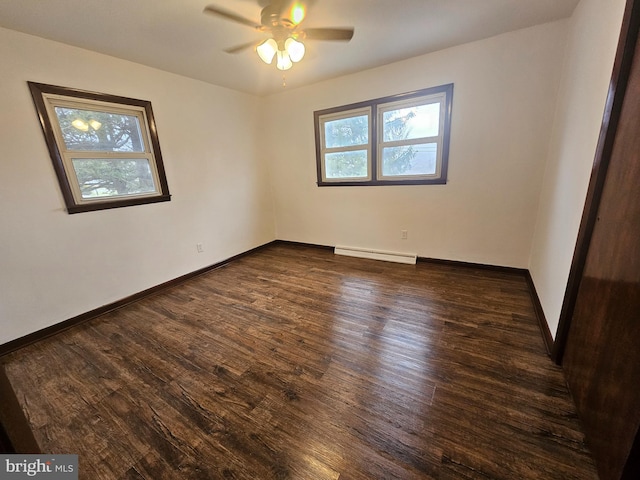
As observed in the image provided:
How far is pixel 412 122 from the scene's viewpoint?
A: 3074mm

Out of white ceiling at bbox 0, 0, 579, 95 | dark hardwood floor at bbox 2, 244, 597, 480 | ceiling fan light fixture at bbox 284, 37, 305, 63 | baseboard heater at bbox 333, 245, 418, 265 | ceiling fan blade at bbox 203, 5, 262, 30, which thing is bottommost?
dark hardwood floor at bbox 2, 244, 597, 480

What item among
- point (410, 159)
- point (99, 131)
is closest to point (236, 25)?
point (99, 131)

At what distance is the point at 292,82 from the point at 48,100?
257cm

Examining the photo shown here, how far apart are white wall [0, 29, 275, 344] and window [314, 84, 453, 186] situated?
4.39 ft

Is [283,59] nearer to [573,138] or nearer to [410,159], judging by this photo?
[410,159]

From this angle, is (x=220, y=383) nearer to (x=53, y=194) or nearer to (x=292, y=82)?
(x=53, y=194)

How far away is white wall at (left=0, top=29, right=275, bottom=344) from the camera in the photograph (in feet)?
6.71

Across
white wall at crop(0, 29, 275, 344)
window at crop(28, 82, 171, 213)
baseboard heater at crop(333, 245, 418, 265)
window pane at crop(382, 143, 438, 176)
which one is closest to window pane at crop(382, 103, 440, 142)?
window pane at crop(382, 143, 438, 176)

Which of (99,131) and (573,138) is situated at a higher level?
(99,131)

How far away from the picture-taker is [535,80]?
2.41m

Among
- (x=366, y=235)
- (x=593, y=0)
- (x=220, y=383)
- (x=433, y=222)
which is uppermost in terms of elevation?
(x=593, y=0)

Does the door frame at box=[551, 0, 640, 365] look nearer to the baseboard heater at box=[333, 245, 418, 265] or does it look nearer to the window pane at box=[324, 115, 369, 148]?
the baseboard heater at box=[333, 245, 418, 265]

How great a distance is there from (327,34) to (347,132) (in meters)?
1.65

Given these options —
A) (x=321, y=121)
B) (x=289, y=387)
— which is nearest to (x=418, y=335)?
(x=289, y=387)
